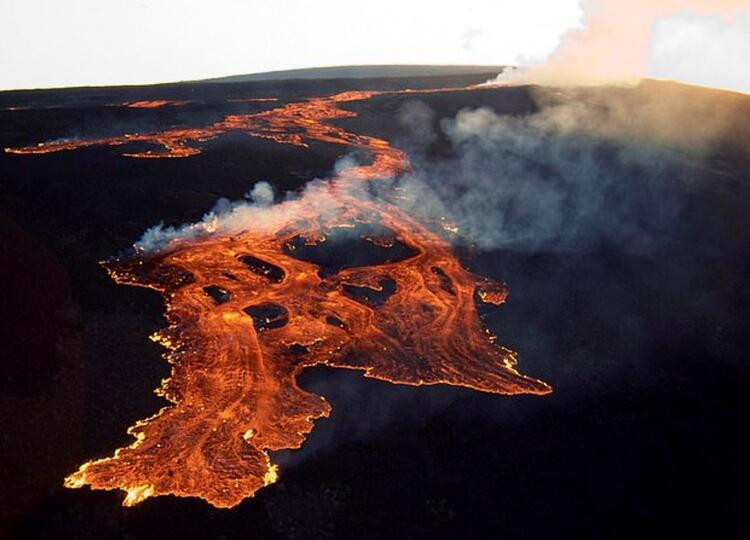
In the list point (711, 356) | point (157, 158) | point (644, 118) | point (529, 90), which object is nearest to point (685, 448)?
point (711, 356)

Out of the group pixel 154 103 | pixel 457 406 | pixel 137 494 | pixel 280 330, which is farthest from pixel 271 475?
pixel 154 103

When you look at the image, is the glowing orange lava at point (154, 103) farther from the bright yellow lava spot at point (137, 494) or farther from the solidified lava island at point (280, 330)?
the bright yellow lava spot at point (137, 494)

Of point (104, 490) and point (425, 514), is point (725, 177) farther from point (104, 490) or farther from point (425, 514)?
point (104, 490)

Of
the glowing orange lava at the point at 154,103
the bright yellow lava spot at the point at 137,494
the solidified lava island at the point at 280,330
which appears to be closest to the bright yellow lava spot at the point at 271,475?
the solidified lava island at the point at 280,330

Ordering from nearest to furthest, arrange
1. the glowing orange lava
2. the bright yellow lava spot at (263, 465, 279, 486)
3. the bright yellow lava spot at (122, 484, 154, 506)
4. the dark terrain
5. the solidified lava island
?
1. the bright yellow lava spot at (122, 484, 154, 506)
2. the dark terrain
3. the bright yellow lava spot at (263, 465, 279, 486)
4. the solidified lava island
5. the glowing orange lava

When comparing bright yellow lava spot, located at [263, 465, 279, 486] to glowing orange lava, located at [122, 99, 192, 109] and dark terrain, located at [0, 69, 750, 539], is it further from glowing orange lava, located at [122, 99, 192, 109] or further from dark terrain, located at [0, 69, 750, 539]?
glowing orange lava, located at [122, 99, 192, 109]

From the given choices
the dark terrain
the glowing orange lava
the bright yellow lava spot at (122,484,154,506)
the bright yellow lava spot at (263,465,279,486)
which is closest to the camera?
the bright yellow lava spot at (122,484,154,506)

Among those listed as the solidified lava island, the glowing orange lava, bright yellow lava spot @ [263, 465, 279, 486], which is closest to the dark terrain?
bright yellow lava spot @ [263, 465, 279, 486]

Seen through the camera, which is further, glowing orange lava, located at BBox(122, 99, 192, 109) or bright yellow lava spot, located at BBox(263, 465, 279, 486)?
glowing orange lava, located at BBox(122, 99, 192, 109)

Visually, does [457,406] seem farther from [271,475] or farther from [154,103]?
[154,103]
